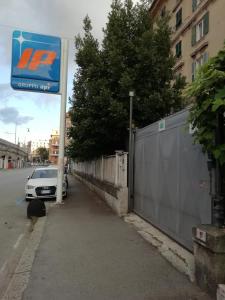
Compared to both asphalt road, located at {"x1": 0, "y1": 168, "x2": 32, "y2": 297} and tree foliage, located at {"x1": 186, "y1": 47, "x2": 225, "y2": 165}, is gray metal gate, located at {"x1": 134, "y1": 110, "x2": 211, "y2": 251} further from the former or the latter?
asphalt road, located at {"x1": 0, "y1": 168, "x2": 32, "y2": 297}

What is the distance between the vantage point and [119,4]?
15672mm

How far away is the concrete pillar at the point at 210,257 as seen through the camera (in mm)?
4461

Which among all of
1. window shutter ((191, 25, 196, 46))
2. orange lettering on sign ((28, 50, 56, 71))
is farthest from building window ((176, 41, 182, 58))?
orange lettering on sign ((28, 50, 56, 71))

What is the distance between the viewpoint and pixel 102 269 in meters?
5.91

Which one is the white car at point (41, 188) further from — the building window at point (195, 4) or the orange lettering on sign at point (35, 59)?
the building window at point (195, 4)

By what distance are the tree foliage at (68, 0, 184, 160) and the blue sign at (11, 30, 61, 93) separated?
50.0 inches

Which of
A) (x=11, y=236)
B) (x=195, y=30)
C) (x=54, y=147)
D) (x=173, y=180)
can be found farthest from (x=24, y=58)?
(x=54, y=147)

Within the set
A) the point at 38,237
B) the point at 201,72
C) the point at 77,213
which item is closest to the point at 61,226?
the point at 38,237

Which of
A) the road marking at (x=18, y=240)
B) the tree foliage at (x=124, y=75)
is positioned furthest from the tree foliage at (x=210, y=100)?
the tree foliage at (x=124, y=75)

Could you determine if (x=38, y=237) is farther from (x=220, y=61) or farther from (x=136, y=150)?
(x=220, y=61)

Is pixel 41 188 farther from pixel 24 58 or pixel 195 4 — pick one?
pixel 195 4

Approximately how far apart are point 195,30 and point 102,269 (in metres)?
23.2

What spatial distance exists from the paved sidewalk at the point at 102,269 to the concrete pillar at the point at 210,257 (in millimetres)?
175

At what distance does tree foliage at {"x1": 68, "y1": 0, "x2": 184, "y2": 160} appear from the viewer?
14.1 meters
